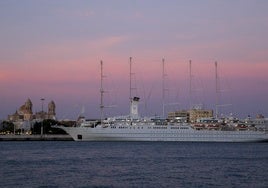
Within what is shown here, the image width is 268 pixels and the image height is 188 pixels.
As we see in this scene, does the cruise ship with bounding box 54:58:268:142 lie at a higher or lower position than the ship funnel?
lower

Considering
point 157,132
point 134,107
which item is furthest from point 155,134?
point 134,107

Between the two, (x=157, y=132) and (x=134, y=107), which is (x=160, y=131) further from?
(x=134, y=107)

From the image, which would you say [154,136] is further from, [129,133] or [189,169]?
[189,169]

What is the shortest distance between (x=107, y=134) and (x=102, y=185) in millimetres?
71062

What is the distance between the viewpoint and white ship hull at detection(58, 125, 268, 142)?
101188mm

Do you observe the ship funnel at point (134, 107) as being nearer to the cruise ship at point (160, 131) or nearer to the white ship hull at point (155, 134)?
the cruise ship at point (160, 131)

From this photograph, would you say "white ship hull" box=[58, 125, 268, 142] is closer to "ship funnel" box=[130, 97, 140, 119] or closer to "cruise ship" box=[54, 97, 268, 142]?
"cruise ship" box=[54, 97, 268, 142]

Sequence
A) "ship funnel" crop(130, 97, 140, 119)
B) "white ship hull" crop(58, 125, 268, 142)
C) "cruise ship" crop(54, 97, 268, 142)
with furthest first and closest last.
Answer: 1. "ship funnel" crop(130, 97, 140, 119)
2. "cruise ship" crop(54, 97, 268, 142)
3. "white ship hull" crop(58, 125, 268, 142)

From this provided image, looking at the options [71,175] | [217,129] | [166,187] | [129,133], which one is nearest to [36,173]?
[71,175]

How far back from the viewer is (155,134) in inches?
3989

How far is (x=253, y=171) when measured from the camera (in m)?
39.6

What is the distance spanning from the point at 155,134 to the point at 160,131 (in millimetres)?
1116

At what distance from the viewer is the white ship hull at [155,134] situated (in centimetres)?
10119

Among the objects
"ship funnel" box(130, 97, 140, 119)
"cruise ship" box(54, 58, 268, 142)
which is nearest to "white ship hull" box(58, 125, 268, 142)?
"cruise ship" box(54, 58, 268, 142)
